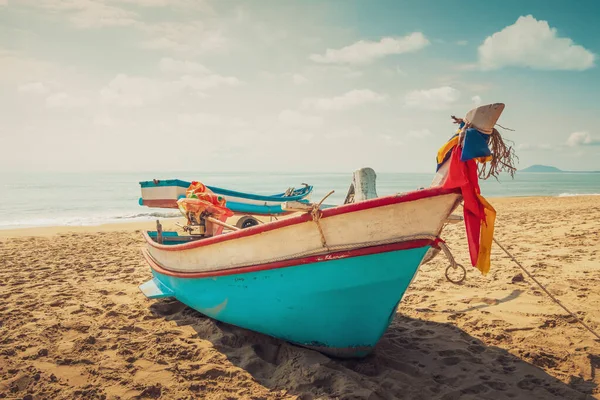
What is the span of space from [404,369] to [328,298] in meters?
1.03

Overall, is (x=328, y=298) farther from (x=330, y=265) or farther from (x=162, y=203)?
(x=162, y=203)

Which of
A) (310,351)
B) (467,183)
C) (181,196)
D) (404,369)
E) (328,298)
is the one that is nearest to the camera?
(467,183)

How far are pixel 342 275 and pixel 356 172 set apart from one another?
6.09 ft

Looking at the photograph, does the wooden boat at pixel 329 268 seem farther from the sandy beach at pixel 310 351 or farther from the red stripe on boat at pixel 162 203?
the red stripe on boat at pixel 162 203

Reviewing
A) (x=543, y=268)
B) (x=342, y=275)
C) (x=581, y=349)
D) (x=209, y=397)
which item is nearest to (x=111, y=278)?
(x=209, y=397)

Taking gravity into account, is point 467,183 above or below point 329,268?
above

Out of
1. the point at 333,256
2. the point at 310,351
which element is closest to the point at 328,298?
the point at 333,256

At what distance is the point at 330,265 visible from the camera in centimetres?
294

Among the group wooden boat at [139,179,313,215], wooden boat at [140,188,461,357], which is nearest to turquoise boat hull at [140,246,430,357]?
wooden boat at [140,188,461,357]

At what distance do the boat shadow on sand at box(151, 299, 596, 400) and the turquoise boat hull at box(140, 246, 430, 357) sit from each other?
190 millimetres

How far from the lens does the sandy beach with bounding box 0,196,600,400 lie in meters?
3.00

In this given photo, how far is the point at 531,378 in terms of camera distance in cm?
312

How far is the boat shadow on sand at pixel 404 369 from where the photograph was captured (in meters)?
2.91

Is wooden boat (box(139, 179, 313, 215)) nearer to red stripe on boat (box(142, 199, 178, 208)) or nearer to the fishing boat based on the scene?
red stripe on boat (box(142, 199, 178, 208))
